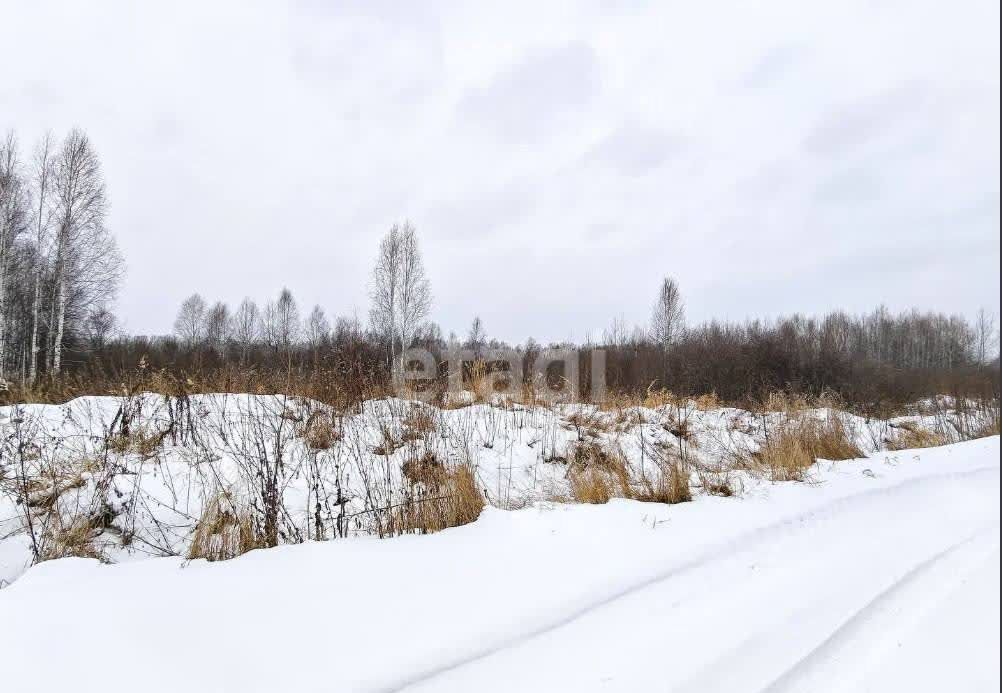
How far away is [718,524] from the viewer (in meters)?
3.03

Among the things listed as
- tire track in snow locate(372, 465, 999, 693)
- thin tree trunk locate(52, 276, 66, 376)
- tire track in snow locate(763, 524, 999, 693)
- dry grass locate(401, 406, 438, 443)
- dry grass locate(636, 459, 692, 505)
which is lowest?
tire track in snow locate(763, 524, 999, 693)

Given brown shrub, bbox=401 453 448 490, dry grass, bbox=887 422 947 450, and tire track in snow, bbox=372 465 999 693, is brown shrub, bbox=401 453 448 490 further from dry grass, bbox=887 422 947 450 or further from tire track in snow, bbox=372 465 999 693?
dry grass, bbox=887 422 947 450

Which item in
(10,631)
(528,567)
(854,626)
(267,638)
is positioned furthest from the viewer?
(528,567)

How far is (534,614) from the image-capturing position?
1.99 metres

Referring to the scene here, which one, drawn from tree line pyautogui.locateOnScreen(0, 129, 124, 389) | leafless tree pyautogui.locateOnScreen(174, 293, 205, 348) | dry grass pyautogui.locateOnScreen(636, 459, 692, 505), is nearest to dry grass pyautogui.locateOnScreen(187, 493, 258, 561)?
dry grass pyautogui.locateOnScreen(636, 459, 692, 505)

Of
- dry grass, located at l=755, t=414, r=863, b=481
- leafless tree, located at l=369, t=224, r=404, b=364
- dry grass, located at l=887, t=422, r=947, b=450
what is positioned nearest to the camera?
dry grass, located at l=755, t=414, r=863, b=481

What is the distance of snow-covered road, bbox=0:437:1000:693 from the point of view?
1579 mm

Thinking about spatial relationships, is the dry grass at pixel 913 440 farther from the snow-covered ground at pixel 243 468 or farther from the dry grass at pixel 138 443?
the dry grass at pixel 138 443

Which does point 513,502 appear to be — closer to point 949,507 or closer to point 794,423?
point 949,507

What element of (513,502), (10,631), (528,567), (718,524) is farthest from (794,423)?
(10,631)

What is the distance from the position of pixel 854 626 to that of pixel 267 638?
8.15 ft

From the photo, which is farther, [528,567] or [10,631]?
[528,567]

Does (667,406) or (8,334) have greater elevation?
(8,334)

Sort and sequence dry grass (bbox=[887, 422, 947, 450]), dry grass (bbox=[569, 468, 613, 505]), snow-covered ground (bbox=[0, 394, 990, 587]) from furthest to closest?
dry grass (bbox=[887, 422, 947, 450]) < dry grass (bbox=[569, 468, 613, 505]) < snow-covered ground (bbox=[0, 394, 990, 587])
